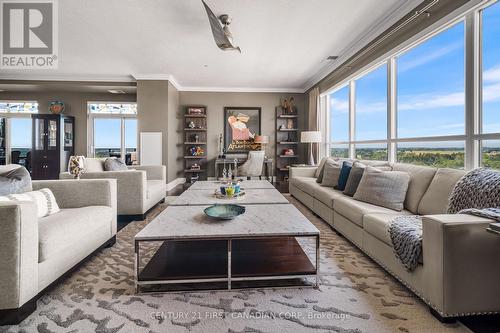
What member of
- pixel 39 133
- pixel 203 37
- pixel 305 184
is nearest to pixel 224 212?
pixel 305 184

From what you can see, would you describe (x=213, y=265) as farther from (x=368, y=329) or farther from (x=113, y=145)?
(x=113, y=145)

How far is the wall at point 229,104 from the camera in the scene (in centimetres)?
692

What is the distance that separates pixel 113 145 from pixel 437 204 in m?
7.82

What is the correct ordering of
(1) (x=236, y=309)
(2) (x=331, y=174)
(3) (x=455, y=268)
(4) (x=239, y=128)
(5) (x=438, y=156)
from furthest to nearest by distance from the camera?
(4) (x=239, y=128)
(2) (x=331, y=174)
(5) (x=438, y=156)
(1) (x=236, y=309)
(3) (x=455, y=268)

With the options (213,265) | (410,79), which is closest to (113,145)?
(213,265)

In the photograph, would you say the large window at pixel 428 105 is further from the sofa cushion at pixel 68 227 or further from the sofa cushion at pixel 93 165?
the sofa cushion at pixel 93 165

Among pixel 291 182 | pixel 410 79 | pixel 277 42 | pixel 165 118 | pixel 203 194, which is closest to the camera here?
pixel 203 194

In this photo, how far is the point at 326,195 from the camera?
10.4 ft

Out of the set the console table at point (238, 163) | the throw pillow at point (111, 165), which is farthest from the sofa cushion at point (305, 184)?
the throw pillow at point (111, 165)

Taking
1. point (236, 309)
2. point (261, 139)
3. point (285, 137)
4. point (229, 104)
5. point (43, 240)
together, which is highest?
point (229, 104)

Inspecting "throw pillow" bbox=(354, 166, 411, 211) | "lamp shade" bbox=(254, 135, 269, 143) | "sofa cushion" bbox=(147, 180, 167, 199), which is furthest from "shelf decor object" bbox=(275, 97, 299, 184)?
"throw pillow" bbox=(354, 166, 411, 211)

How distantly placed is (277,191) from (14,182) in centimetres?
245

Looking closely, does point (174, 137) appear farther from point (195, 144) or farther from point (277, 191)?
point (277, 191)

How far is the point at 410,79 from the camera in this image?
3.26 m
